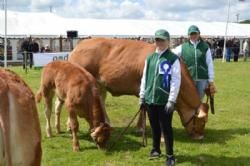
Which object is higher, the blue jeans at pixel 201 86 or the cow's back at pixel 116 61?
the cow's back at pixel 116 61

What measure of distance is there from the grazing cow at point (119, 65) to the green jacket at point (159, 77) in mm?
1795

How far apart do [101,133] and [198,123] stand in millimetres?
2045

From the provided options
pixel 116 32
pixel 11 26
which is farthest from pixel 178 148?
pixel 116 32

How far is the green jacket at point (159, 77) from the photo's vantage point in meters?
6.78

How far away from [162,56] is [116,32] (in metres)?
34.5

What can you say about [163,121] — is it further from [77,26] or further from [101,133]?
[77,26]

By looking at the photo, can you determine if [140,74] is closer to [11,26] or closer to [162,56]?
[162,56]

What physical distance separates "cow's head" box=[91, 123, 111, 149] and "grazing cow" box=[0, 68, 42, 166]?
14.4 feet

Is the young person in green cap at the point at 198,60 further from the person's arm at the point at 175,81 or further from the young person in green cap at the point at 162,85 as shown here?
the person's arm at the point at 175,81

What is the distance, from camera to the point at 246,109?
13156 millimetres

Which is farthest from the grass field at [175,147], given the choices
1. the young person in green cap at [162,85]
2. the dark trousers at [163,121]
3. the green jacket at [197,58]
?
the green jacket at [197,58]

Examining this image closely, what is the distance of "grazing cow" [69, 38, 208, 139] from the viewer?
8.90 metres

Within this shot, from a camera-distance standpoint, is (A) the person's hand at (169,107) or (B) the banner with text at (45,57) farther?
(B) the banner with text at (45,57)

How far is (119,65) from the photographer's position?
30.7 feet
